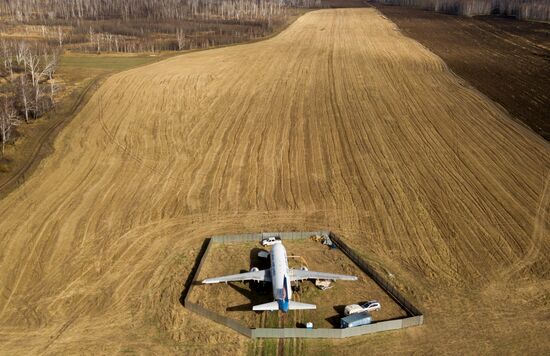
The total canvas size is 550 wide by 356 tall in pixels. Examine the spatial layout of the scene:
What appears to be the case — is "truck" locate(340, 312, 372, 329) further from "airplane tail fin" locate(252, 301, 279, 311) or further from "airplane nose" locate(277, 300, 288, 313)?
"airplane tail fin" locate(252, 301, 279, 311)

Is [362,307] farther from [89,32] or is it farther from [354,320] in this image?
[89,32]

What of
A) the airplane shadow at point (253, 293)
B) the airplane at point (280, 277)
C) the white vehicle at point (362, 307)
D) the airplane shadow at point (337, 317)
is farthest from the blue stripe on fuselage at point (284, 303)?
the white vehicle at point (362, 307)

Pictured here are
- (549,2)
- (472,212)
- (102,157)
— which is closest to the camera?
(472,212)

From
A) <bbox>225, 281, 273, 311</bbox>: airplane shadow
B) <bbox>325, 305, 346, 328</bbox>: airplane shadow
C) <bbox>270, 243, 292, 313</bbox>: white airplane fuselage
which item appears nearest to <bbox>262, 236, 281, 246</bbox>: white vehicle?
<bbox>270, 243, 292, 313</bbox>: white airplane fuselage

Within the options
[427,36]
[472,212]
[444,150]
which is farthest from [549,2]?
[472,212]

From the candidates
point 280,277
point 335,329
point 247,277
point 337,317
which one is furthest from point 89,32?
point 335,329

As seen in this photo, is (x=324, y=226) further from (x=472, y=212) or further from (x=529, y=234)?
(x=529, y=234)

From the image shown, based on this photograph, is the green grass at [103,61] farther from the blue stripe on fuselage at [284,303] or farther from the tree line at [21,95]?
the blue stripe on fuselage at [284,303]
